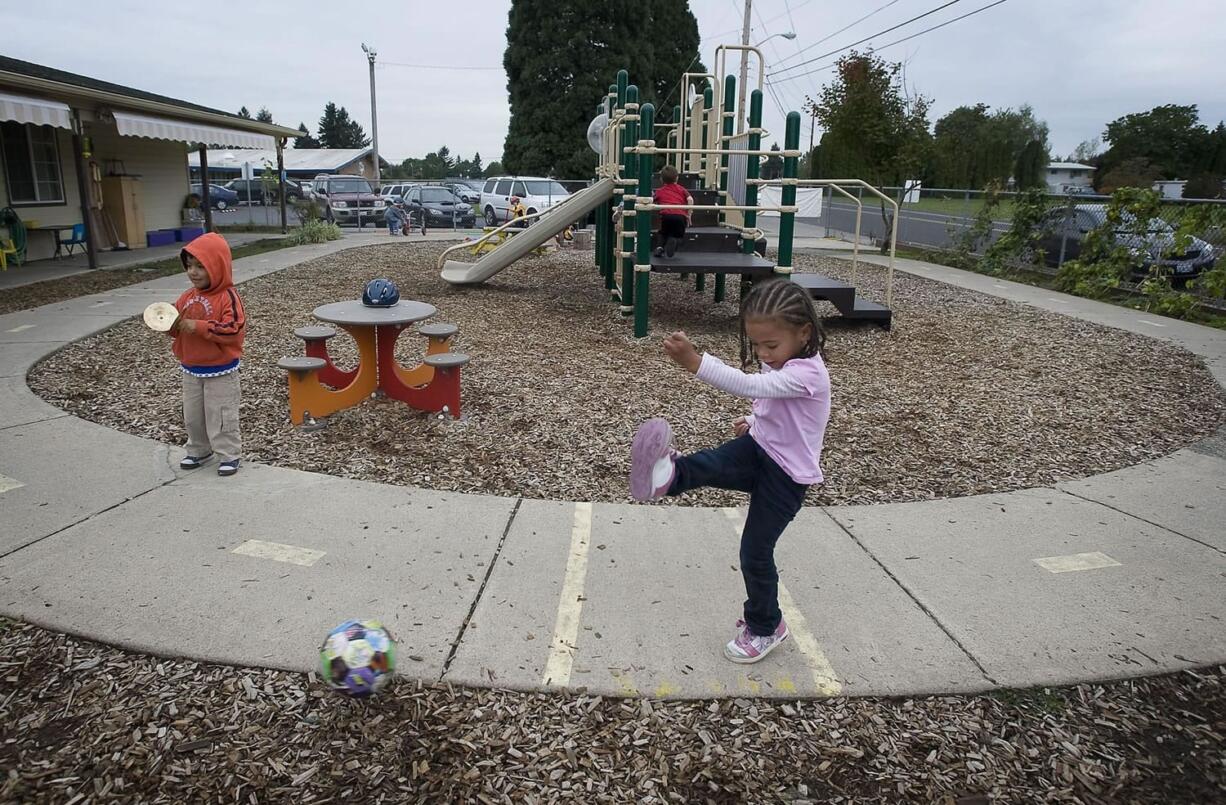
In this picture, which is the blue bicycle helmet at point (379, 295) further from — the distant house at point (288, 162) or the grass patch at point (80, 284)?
the distant house at point (288, 162)

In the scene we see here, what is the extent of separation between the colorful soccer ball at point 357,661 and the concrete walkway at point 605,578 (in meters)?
0.23

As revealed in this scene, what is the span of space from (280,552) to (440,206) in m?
27.1

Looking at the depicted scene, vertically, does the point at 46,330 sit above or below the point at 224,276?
below

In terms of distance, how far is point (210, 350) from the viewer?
4418 mm

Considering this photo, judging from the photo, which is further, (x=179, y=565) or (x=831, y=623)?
(x=179, y=565)

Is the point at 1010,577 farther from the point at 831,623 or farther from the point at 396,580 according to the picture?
the point at 396,580

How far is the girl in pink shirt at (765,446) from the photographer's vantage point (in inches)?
105

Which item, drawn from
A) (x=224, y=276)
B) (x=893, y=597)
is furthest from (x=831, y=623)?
(x=224, y=276)

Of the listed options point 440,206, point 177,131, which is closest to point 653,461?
point 177,131

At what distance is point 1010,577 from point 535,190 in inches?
999

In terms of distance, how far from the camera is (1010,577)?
361 centimetres

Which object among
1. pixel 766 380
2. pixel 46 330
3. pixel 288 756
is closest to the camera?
pixel 288 756

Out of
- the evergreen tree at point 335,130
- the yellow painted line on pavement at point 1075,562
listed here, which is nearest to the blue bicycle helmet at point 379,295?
the yellow painted line on pavement at point 1075,562

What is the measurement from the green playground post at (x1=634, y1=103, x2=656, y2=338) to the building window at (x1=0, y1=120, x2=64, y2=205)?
11.9m
